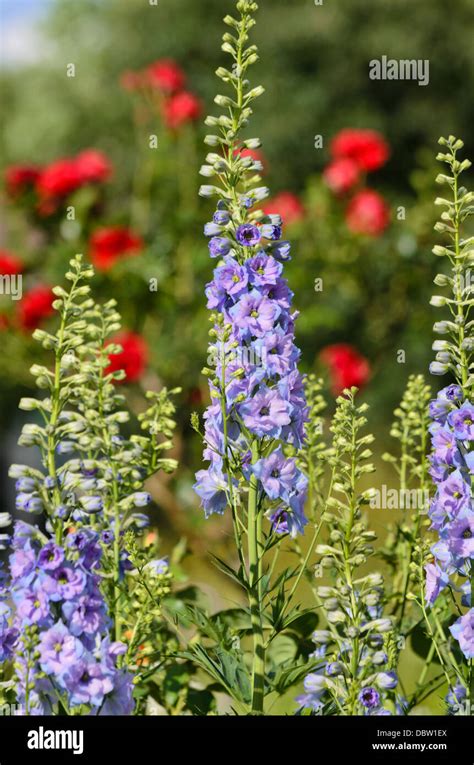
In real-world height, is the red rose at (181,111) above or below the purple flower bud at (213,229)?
above

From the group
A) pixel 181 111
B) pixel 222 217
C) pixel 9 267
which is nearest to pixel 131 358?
pixel 9 267

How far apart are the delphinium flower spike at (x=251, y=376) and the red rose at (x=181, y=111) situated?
4.24 metres

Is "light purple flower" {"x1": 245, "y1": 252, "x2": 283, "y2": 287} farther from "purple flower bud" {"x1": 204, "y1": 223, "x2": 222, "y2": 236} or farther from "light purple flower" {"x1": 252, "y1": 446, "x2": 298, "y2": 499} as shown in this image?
"light purple flower" {"x1": 252, "y1": 446, "x2": 298, "y2": 499}

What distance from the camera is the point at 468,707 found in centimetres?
195

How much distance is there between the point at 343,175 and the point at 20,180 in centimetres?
196

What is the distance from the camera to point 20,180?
5949mm

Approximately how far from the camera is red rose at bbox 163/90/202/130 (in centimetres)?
626

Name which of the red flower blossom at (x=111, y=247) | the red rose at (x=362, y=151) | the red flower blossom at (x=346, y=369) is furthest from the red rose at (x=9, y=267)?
the red rose at (x=362, y=151)

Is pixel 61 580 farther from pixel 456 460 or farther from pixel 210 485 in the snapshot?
pixel 456 460

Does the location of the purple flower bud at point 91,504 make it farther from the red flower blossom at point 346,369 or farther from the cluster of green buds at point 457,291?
the red flower blossom at point 346,369

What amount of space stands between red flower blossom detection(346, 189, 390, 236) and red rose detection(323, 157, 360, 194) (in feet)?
0.42

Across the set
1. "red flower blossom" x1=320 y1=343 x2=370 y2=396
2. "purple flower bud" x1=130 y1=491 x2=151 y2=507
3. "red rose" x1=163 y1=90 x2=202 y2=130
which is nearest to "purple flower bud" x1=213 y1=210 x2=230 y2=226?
"purple flower bud" x1=130 y1=491 x2=151 y2=507

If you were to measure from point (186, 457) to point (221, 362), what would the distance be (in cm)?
520

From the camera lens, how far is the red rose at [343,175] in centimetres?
666
